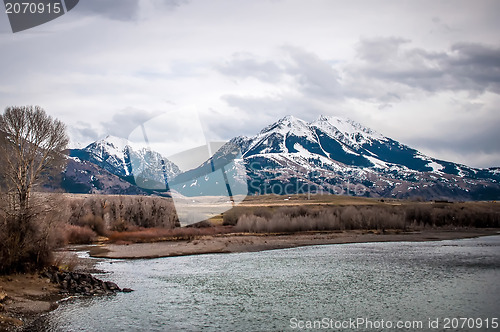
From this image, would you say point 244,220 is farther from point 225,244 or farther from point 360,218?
point 360,218

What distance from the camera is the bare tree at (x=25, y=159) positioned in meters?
33.2

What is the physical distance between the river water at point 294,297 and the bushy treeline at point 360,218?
5131 cm

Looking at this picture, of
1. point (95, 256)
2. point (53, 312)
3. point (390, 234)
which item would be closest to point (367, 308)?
point (53, 312)

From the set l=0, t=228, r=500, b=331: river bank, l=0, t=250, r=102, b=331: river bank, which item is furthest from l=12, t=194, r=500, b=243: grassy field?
l=0, t=250, r=102, b=331: river bank

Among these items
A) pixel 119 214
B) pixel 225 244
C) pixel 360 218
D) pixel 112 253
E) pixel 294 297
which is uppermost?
pixel 119 214

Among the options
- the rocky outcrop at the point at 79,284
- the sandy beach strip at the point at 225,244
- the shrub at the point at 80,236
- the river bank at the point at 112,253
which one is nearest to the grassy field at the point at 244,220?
the shrub at the point at 80,236

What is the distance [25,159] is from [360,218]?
83.9 m

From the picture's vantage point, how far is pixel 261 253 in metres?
63.3

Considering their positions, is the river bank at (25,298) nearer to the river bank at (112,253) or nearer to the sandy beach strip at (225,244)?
the river bank at (112,253)

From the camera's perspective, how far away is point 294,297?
3108 cm

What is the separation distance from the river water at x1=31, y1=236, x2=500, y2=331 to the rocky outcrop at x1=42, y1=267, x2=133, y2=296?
63.8 inches

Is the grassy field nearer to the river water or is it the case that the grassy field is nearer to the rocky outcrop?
the river water

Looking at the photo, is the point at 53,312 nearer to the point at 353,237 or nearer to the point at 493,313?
the point at 493,313

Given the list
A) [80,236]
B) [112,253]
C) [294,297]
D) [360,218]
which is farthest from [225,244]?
[360,218]
